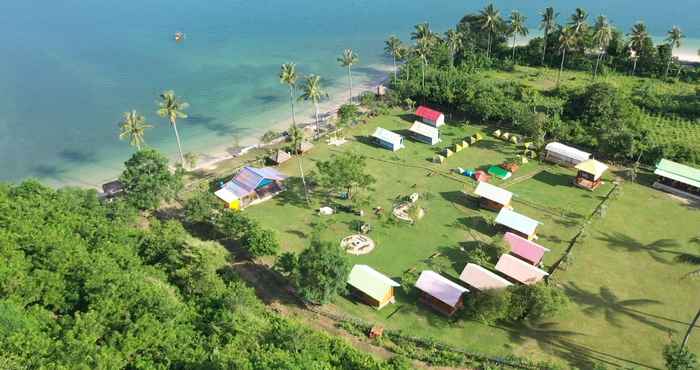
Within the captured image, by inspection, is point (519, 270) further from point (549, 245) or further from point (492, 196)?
point (492, 196)

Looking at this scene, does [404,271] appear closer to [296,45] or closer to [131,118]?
[131,118]

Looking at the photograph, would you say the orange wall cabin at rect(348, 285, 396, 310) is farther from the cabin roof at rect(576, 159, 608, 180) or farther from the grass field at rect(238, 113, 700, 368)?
the cabin roof at rect(576, 159, 608, 180)

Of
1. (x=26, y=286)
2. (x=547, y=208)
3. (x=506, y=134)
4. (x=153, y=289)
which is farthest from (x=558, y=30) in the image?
(x=26, y=286)

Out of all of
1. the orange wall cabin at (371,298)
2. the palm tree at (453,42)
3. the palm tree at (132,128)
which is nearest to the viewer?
the orange wall cabin at (371,298)

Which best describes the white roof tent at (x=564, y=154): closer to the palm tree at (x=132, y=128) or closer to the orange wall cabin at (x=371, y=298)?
the orange wall cabin at (x=371, y=298)

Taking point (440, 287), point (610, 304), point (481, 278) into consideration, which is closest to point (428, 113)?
point (481, 278)

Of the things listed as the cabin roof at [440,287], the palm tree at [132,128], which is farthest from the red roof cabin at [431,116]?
the palm tree at [132,128]

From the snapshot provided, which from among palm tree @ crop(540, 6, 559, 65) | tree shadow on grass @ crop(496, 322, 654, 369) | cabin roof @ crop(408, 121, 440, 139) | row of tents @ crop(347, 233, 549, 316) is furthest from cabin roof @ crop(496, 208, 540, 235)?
palm tree @ crop(540, 6, 559, 65)
